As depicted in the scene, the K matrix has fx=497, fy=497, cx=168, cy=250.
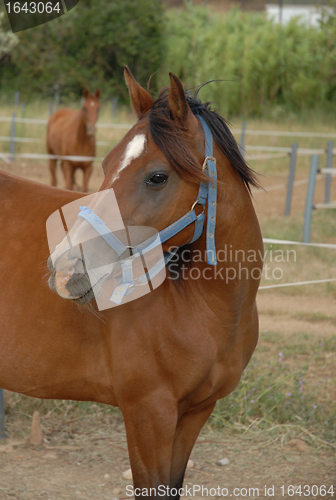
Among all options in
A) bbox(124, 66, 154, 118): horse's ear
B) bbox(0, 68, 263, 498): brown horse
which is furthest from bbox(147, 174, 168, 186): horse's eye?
bbox(124, 66, 154, 118): horse's ear

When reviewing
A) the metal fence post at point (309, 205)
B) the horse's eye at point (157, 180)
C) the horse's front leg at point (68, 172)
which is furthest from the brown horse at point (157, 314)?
the horse's front leg at point (68, 172)

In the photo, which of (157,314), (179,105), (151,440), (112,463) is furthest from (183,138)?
(112,463)

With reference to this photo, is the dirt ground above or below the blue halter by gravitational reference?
below

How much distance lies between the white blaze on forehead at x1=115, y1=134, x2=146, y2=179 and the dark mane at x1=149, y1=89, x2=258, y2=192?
0.04 m

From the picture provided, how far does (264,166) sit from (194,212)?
11824 millimetres

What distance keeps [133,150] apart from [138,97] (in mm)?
275

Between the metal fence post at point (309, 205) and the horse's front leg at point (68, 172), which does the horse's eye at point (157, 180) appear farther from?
the horse's front leg at point (68, 172)

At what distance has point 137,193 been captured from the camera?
161cm

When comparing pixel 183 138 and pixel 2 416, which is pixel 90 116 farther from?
pixel 183 138

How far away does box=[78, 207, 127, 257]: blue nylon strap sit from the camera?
157 centimetres


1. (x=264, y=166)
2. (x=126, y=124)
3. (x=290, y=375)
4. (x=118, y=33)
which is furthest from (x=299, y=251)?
(x=118, y=33)

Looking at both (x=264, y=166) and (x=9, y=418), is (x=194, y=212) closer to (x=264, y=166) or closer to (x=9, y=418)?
(x=9, y=418)

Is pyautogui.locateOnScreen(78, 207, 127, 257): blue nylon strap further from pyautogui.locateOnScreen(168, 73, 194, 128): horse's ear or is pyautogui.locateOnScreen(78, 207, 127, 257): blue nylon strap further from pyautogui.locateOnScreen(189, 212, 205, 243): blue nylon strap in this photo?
pyautogui.locateOnScreen(168, 73, 194, 128): horse's ear

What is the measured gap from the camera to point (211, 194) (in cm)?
170
